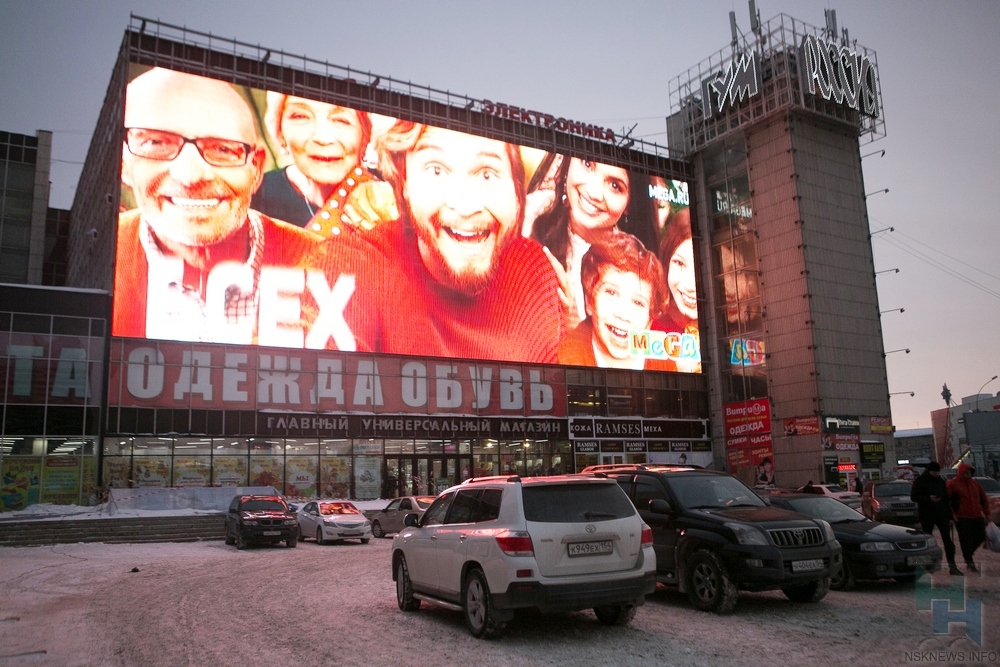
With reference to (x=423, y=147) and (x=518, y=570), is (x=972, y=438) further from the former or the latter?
(x=518, y=570)

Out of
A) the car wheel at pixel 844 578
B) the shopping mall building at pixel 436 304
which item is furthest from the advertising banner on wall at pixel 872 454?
the car wheel at pixel 844 578

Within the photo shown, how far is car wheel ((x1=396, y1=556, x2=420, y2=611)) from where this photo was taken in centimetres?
1059

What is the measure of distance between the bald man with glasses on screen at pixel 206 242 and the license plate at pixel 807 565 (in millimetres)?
31635

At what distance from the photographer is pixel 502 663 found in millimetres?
7566

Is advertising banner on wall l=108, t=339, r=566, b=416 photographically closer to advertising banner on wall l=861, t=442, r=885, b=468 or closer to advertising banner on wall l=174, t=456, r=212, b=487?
advertising banner on wall l=174, t=456, r=212, b=487

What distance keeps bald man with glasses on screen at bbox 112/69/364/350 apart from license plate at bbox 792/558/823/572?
104 feet

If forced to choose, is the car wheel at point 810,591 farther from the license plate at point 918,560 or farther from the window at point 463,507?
the window at point 463,507

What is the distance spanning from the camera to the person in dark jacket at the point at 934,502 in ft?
40.5

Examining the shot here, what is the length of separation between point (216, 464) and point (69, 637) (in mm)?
28667

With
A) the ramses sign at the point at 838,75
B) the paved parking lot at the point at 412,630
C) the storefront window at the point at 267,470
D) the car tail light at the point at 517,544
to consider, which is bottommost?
the paved parking lot at the point at 412,630

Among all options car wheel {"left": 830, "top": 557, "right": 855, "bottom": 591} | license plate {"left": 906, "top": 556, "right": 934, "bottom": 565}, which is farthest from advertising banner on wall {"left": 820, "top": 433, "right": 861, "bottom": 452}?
car wheel {"left": 830, "top": 557, "right": 855, "bottom": 591}

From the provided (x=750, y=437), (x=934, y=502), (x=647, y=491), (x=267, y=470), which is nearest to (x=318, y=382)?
(x=267, y=470)

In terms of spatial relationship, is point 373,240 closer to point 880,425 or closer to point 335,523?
point 335,523

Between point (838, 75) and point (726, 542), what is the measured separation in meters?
50.2
